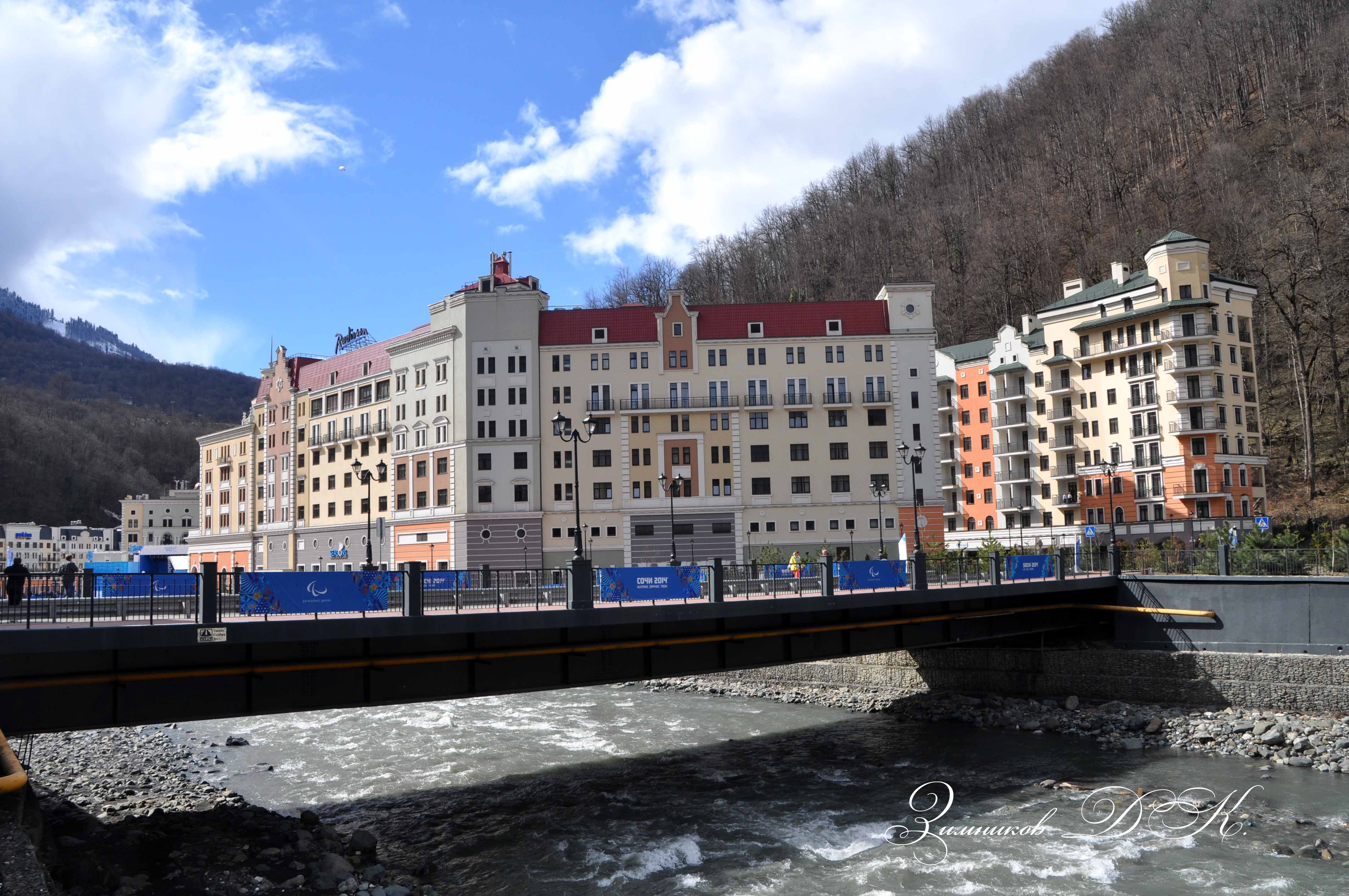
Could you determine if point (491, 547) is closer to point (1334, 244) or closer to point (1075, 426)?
point (1075, 426)

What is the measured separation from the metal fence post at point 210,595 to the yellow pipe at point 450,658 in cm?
148

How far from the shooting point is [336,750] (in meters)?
30.9

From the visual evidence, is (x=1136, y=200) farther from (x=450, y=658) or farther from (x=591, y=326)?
(x=450, y=658)

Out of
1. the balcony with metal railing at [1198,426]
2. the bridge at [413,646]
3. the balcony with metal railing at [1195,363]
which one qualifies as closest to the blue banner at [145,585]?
the bridge at [413,646]

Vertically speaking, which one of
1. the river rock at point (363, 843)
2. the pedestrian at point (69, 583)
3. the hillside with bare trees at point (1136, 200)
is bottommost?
the river rock at point (363, 843)

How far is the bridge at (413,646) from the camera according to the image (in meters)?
16.5

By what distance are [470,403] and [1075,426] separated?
4590 cm

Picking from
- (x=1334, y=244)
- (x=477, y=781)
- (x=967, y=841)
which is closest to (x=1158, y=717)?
(x=967, y=841)

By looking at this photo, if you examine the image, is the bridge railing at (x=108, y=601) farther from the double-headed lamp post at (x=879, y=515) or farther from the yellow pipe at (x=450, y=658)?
the double-headed lamp post at (x=879, y=515)

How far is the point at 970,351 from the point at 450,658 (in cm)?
7158

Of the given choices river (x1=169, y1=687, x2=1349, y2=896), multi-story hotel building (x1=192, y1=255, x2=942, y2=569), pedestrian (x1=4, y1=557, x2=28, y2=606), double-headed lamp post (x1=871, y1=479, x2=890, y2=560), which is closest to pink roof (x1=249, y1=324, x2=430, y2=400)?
multi-story hotel building (x1=192, y1=255, x2=942, y2=569)

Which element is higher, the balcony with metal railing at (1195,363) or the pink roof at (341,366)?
the pink roof at (341,366)

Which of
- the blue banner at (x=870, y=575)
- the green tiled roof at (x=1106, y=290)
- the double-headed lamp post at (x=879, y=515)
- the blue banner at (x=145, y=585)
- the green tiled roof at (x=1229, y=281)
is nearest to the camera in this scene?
the blue banner at (x=145, y=585)

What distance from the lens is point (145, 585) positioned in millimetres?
17812
